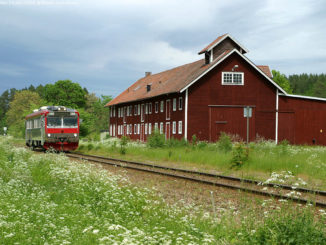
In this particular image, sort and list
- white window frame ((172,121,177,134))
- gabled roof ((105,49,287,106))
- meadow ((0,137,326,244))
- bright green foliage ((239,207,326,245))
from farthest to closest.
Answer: white window frame ((172,121,177,134)) → gabled roof ((105,49,287,106)) → meadow ((0,137,326,244)) → bright green foliage ((239,207,326,245))

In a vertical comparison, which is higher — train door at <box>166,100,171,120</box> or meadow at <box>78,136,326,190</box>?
train door at <box>166,100,171,120</box>

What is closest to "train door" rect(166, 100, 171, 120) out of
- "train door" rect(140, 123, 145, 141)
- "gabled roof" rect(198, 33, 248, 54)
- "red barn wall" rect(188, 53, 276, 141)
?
"red barn wall" rect(188, 53, 276, 141)

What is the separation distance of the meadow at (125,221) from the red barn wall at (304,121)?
30.0 meters

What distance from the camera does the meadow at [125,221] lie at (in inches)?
209

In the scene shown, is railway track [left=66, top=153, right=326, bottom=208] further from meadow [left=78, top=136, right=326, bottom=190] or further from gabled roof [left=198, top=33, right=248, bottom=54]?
gabled roof [left=198, top=33, right=248, bottom=54]

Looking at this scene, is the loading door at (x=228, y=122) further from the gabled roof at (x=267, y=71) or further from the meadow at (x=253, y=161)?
the meadow at (x=253, y=161)

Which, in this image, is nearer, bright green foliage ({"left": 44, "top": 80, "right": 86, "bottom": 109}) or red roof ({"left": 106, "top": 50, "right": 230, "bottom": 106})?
red roof ({"left": 106, "top": 50, "right": 230, "bottom": 106})

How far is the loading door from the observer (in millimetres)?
37031

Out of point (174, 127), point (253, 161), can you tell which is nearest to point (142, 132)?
point (174, 127)

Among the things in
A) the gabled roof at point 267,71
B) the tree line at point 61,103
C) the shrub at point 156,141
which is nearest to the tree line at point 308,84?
the tree line at point 61,103

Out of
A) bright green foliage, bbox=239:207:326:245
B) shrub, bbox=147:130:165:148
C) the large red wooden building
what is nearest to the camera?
bright green foliage, bbox=239:207:326:245

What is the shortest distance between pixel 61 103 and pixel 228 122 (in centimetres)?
5650

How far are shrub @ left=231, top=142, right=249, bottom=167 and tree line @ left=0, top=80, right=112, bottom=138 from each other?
33.3 m

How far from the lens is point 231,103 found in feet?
123
